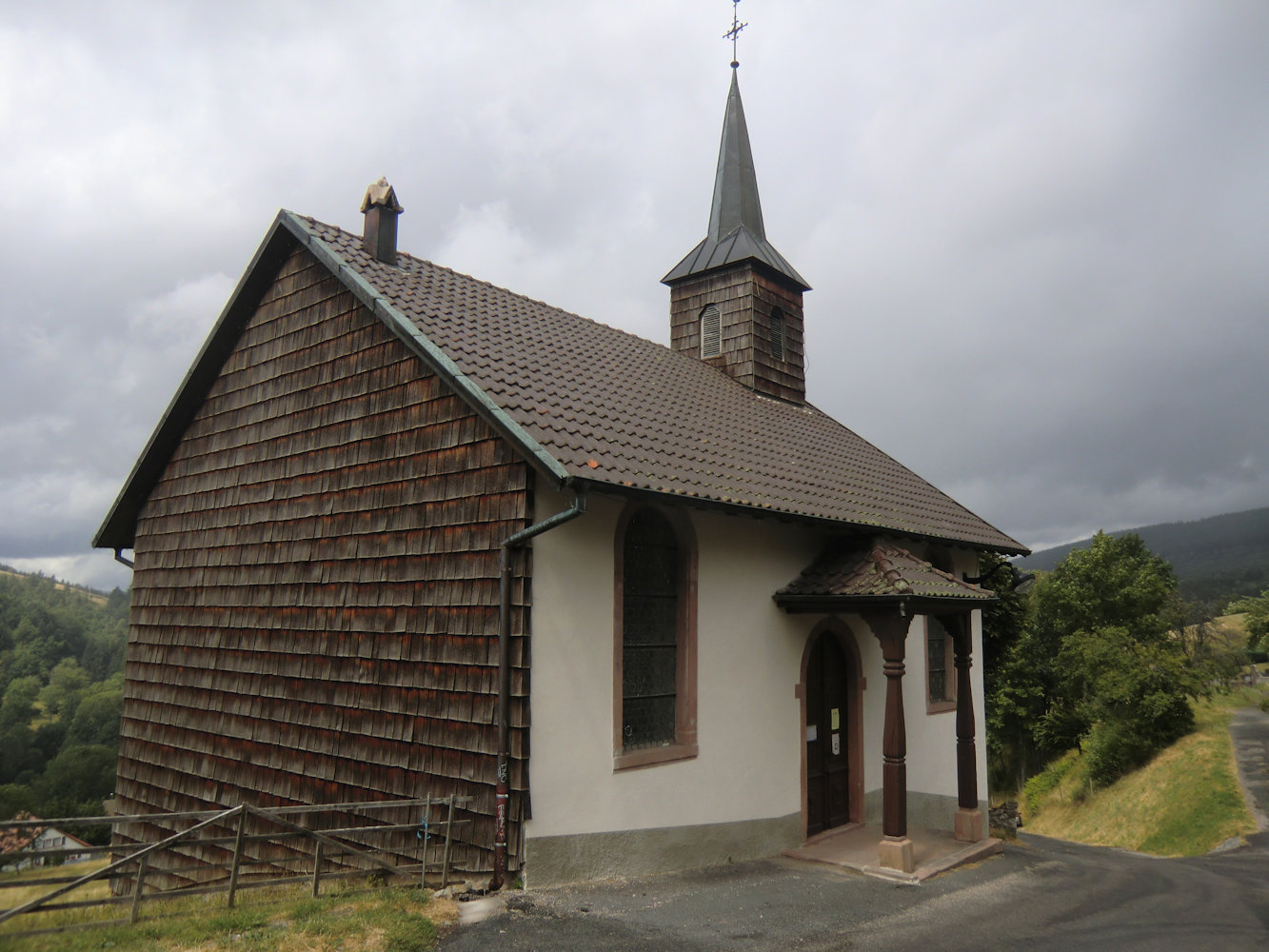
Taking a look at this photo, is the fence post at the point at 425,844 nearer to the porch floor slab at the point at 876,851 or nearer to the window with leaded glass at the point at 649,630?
the window with leaded glass at the point at 649,630

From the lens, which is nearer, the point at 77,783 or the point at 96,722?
the point at 77,783

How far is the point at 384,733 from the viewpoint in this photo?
873cm

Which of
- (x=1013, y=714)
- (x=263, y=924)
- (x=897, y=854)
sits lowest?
(x=1013, y=714)

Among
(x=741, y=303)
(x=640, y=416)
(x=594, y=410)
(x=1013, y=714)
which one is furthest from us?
(x=1013, y=714)

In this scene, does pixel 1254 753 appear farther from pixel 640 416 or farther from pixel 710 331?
pixel 640 416

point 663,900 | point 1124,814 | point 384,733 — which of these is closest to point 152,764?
point 384,733

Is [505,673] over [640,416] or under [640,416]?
under

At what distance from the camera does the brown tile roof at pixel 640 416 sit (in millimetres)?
8336

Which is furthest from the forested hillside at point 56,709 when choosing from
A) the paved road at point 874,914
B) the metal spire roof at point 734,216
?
the paved road at point 874,914

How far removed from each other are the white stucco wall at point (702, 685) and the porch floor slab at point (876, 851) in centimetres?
56

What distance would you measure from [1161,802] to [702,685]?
28413mm

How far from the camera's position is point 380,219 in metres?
10.8

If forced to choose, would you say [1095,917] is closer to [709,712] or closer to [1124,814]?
[709,712]

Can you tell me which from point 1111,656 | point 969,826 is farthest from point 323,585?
point 1111,656
